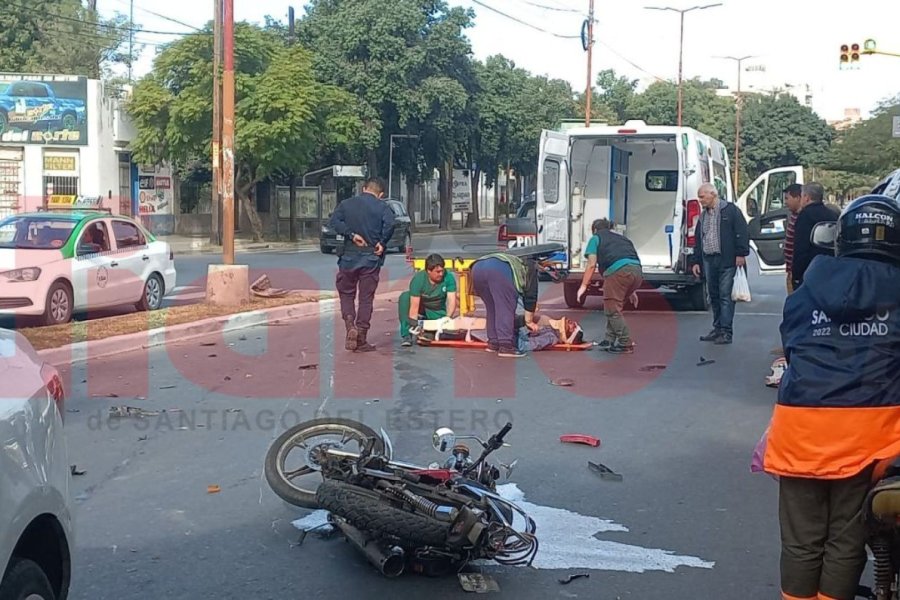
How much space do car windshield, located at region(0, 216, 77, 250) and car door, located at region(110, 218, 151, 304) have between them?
2.66ft

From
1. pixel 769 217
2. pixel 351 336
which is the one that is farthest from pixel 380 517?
pixel 769 217

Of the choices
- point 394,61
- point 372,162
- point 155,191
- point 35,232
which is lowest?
point 35,232

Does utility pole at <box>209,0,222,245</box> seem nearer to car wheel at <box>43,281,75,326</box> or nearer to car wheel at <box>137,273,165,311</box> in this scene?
car wheel at <box>137,273,165,311</box>

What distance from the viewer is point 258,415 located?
821cm

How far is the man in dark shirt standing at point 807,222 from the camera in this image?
9172mm

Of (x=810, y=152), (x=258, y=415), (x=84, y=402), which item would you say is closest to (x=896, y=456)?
(x=258, y=415)

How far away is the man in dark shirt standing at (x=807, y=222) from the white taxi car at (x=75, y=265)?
8.68 m

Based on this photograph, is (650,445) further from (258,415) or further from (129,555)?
(129,555)

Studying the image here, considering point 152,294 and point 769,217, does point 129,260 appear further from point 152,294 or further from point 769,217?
point 769,217

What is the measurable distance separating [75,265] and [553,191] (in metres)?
6.92

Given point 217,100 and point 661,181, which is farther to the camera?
point 217,100

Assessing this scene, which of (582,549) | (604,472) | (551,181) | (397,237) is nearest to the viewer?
(582,549)

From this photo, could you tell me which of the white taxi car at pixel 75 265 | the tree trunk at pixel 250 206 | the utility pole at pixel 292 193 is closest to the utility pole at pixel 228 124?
the white taxi car at pixel 75 265

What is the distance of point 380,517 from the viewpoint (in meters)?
4.68
